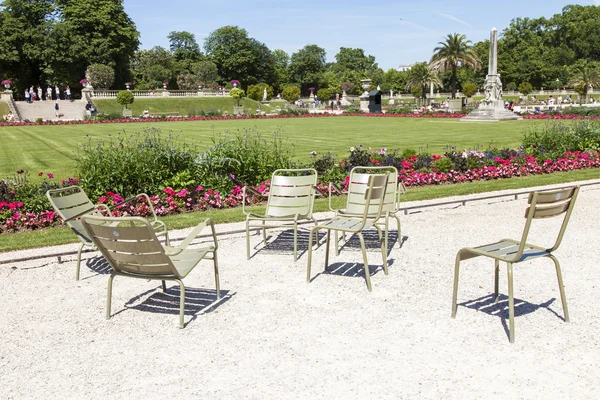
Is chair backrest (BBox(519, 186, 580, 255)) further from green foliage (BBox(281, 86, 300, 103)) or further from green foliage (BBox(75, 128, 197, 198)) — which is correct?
green foliage (BBox(281, 86, 300, 103))

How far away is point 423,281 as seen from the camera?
5.46 metres

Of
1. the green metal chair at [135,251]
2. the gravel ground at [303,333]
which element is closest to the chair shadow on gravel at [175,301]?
the gravel ground at [303,333]

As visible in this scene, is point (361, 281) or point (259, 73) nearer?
point (361, 281)

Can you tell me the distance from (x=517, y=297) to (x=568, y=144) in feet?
33.9

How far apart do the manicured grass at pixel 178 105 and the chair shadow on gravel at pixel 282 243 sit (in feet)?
146

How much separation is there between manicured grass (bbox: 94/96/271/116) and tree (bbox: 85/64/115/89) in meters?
3.83

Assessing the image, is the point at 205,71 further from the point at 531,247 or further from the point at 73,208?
the point at 531,247

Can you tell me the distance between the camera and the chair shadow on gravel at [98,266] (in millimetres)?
5953

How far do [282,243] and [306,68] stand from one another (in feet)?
306

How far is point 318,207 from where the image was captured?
9047 millimetres

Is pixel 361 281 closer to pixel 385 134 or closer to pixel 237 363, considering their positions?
pixel 237 363

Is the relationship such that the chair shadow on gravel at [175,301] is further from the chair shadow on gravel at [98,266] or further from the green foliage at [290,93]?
the green foliage at [290,93]

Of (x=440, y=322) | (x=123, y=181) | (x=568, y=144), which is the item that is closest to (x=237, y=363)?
(x=440, y=322)

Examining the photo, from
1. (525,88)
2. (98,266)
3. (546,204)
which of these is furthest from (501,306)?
(525,88)
